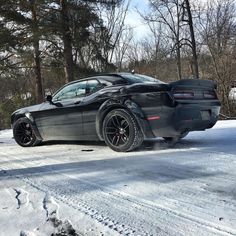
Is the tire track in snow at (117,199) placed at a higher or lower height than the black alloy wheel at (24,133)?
lower

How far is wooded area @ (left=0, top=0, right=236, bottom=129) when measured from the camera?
19.8 meters

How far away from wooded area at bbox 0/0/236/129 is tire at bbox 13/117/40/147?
11522 mm

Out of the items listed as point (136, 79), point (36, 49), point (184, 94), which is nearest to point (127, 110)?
point (136, 79)

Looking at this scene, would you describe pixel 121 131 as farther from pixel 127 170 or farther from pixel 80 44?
pixel 80 44

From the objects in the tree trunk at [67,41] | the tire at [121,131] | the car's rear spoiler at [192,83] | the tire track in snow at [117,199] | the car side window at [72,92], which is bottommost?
A: the tire track in snow at [117,199]

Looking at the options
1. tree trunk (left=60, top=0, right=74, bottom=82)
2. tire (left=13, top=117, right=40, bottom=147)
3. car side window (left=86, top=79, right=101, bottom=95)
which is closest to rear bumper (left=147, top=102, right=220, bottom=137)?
car side window (left=86, top=79, right=101, bottom=95)

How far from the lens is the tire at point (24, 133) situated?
8.30 meters

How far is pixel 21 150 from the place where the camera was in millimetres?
7785

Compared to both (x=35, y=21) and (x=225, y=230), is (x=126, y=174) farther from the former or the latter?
(x=35, y=21)

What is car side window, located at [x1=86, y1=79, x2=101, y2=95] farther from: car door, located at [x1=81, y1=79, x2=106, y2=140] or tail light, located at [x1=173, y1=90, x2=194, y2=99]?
tail light, located at [x1=173, y1=90, x2=194, y2=99]

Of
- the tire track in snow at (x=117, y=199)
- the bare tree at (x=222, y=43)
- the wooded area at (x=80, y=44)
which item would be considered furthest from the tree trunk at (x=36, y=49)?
the tire track in snow at (x=117, y=199)

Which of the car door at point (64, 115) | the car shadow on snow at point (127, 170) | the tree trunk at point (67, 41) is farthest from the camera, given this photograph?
the tree trunk at point (67, 41)

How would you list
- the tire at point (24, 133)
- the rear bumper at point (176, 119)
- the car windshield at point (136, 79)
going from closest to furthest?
1. the rear bumper at point (176, 119)
2. the car windshield at point (136, 79)
3. the tire at point (24, 133)

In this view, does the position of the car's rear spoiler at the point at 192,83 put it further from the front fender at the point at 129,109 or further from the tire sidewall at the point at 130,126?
the tire sidewall at the point at 130,126
